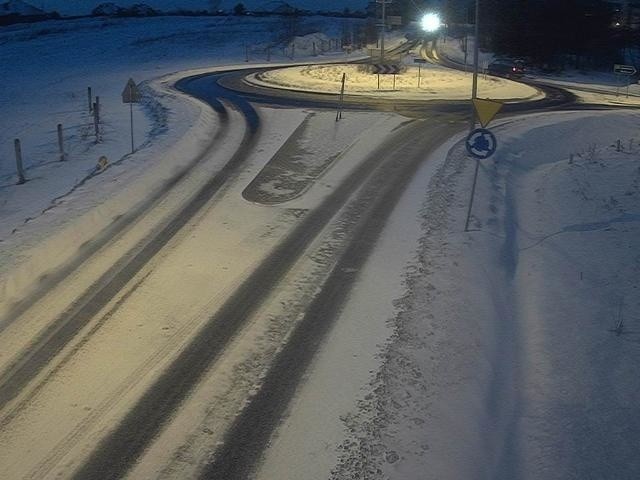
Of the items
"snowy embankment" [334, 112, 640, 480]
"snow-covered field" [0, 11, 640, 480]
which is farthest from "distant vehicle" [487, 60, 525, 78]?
"snowy embankment" [334, 112, 640, 480]

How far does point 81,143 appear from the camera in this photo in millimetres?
18656

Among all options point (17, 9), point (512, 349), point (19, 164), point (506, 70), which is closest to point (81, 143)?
point (19, 164)

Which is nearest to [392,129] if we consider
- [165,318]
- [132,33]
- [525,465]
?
[165,318]

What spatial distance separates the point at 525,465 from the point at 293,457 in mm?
2148

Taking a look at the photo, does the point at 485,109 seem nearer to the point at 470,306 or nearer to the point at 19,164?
the point at 470,306

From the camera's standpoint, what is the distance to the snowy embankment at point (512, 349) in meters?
6.14

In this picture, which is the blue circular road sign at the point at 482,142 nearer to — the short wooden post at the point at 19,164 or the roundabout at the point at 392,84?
the short wooden post at the point at 19,164

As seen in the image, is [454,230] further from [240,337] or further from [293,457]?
[293,457]

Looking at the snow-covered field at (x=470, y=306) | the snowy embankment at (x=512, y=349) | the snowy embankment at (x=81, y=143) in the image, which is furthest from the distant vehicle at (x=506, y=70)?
the snowy embankment at (x=512, y=349)

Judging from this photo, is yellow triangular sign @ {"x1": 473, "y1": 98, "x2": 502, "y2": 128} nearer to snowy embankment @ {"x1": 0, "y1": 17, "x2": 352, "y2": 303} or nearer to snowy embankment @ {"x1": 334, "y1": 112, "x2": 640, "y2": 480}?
snowy embankment @ {"x1": 334, "y1": 112, "x2": 640, "y2": 480}

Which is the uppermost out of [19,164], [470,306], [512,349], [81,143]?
[81,143]

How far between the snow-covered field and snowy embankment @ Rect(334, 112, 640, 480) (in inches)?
0.9

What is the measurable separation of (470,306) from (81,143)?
44.7 feet

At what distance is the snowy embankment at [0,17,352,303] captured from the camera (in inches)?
432
